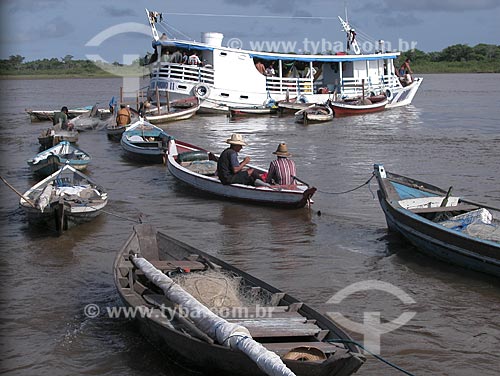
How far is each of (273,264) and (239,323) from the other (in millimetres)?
3491

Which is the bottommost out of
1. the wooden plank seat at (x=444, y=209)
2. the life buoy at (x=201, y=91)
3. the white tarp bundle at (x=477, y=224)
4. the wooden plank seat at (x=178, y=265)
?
the wooden plank seat at (x=178, y=265)

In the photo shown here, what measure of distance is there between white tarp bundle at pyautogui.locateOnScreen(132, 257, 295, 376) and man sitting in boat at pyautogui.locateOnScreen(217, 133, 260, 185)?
5.71m

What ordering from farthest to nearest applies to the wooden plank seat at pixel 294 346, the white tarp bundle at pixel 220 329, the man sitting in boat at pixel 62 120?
1. the man sitting in boat at pixel 62 120
2. the wooden plank seat at pixel 294 346
3. the white tarp bundle at pixel 220 329

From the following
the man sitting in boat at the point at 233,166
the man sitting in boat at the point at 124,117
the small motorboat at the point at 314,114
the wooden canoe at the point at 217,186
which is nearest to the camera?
the wooden canoe at the point at 217,186

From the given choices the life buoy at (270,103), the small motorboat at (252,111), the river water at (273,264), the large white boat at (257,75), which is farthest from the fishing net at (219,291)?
the life buoy at (270,103)

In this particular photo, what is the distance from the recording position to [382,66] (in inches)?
1395

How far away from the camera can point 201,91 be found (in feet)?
102

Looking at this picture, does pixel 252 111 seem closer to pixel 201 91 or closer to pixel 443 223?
pixel 201 91

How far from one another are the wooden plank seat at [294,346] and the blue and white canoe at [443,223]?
3.62 m

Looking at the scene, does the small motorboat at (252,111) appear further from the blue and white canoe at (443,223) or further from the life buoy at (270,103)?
the blue and white canoe at (443,223)

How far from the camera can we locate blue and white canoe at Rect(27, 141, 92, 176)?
15.4 meters

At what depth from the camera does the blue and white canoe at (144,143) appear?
17750 mm

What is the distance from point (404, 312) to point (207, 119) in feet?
76.1

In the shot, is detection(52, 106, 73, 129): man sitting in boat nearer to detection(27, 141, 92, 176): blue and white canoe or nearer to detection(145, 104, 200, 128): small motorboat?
detection(145, 104, 200, 128): small motorboat
